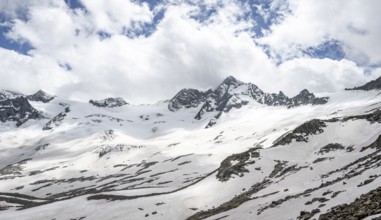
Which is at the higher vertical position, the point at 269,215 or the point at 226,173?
the point at 226,173

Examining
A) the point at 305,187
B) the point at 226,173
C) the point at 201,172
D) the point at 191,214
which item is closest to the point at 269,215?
the point at 305,187

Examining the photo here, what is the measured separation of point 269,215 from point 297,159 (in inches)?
2136

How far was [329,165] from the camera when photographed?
6250cm

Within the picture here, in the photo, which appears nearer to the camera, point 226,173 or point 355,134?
point 226,173

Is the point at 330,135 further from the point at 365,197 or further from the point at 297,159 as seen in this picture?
the point at 365,197

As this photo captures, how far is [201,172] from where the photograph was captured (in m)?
162

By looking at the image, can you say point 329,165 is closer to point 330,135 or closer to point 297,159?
point 297,159

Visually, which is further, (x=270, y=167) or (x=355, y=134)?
(x=355, y=134)

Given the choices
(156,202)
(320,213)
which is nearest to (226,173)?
(156,202)

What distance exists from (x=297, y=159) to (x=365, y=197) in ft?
201

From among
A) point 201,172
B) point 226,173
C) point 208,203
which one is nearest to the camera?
point 208,203

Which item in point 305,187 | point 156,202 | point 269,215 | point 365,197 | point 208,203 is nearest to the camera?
point 365,197

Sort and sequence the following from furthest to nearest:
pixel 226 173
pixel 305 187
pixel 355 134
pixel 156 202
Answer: pixel 355 134
pixel 226 173
pixel 156 202
pixel 305 187

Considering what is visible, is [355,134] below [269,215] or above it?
above
